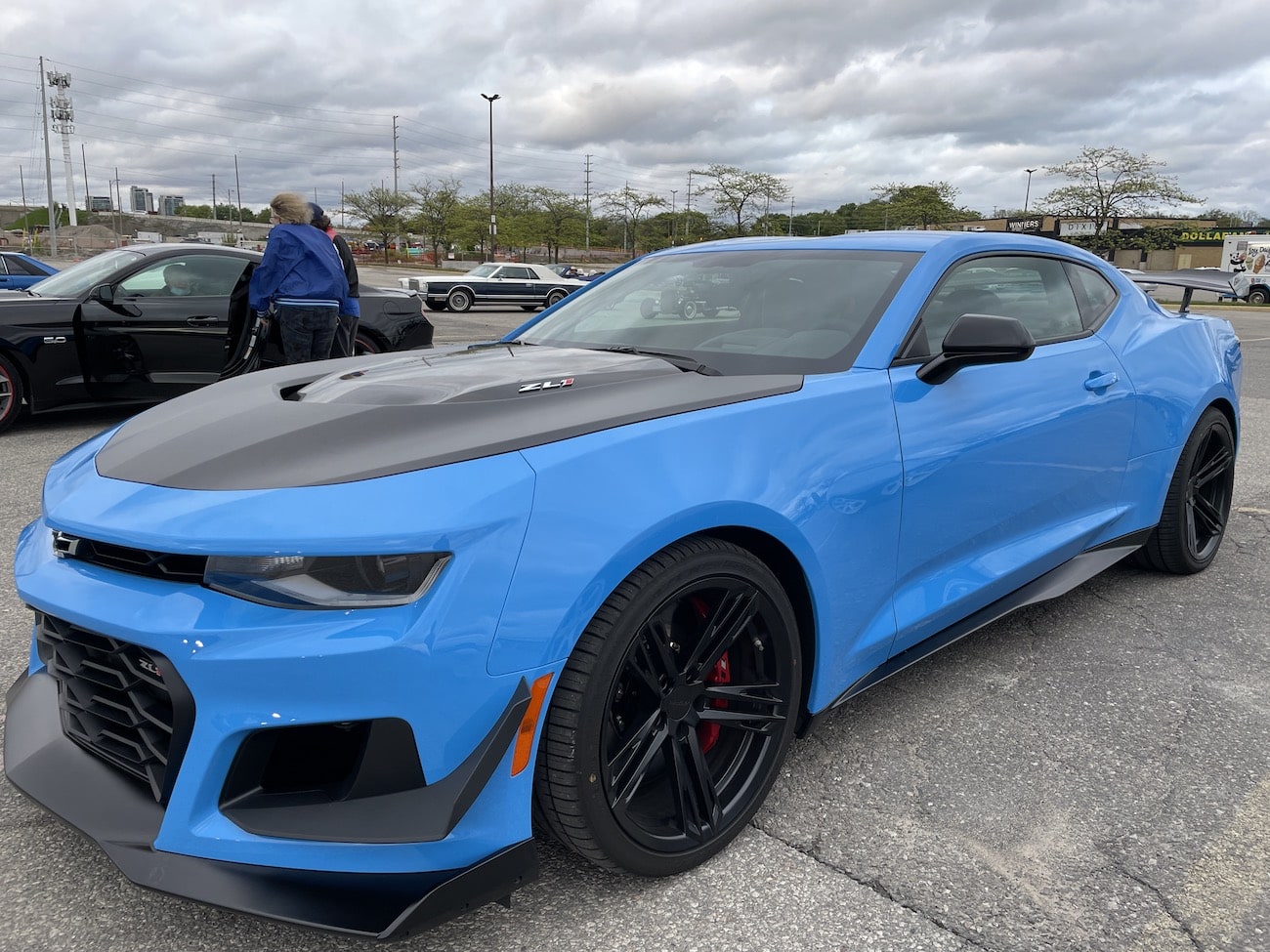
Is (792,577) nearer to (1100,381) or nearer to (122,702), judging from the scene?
(122,702)

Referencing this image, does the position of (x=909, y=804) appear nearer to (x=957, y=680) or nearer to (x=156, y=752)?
(x=957, y=680)

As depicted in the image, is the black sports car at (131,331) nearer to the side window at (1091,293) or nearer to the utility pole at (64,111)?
the side window at (1091,293)

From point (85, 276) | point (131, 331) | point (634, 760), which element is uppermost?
point (85, 276)

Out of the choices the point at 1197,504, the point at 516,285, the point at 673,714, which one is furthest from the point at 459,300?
the point at 673,714

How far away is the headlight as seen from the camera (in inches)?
→ 61.4

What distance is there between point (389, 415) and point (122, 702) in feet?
2.40

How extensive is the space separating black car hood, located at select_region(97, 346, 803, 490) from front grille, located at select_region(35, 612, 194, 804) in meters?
0.32

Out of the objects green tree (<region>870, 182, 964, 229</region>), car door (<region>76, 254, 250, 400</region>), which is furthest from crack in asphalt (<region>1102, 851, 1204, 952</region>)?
green tree (<region>870, 182, 964, 229</region>)

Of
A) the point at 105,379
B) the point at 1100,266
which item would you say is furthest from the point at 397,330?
the point at 1100,266

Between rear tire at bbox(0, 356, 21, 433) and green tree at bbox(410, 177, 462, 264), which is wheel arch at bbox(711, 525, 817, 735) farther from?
green tree at bbox(410, 177, 462, 264)

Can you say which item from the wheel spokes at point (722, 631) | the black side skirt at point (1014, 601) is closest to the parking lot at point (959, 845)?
the black side skirt at point (1014, 601)

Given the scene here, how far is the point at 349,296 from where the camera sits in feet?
22.4

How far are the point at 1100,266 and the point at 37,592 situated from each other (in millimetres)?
3643

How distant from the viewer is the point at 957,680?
3.06 m
